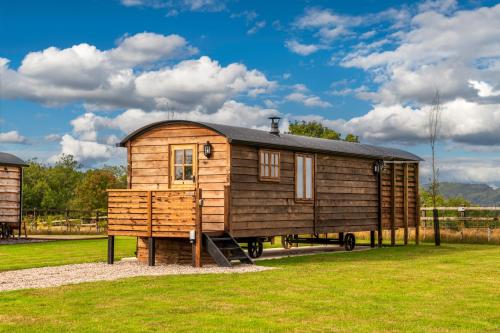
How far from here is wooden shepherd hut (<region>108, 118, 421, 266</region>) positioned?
17.6 m

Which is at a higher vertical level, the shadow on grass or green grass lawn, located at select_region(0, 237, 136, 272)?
the shadow on grass

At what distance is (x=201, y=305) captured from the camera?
1063 cm

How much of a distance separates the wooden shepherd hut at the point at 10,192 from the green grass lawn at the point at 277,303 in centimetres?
1966

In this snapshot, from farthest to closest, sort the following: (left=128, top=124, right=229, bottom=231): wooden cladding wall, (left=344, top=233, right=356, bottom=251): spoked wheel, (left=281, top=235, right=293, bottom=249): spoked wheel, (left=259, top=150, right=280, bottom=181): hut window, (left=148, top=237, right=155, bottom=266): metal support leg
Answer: (left=281, top=235, right=293, bottom=249): spoked wheel, (left=344, top=233, right=356, bottom=251): spoked wheel, (left=259, top=150, right=280, bottom=181): hut window, (left=128, top=124, right=229, bottom=231): wooden cladding wall, (left=148, top=237, right=155, bottom=266): metal support leg

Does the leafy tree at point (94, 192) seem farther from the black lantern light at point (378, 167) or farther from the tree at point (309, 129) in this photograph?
the black lantern light at point (378, 167)

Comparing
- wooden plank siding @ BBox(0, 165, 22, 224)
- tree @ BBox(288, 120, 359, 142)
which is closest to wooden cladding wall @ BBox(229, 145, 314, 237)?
wooden plank siding @ BBox(0, 165, 22, 224)

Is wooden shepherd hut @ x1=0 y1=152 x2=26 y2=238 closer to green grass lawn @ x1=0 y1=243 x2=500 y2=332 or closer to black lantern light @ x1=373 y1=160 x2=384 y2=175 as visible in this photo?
black lantern light @ x1=373 y1=160 x2=384 y2=175

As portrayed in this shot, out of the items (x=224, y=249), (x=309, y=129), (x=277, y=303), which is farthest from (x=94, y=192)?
(x=277, y=303)

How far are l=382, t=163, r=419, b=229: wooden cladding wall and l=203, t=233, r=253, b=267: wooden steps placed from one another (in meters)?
9.91

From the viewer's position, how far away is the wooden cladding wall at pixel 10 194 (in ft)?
104

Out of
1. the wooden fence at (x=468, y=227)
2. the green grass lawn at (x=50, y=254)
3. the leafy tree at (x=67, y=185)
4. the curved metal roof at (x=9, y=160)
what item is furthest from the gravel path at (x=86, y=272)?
the leafy tree at (x=67, y=185)

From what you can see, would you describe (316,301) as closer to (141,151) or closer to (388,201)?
(141,151)

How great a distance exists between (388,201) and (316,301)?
16035 millimetres

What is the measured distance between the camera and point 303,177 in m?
21.5
